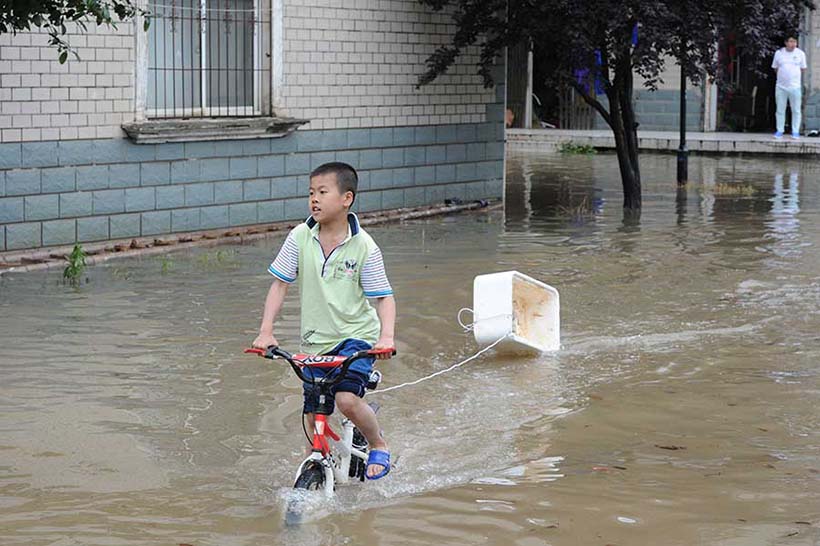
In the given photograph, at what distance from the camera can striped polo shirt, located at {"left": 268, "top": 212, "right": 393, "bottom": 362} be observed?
5.85m

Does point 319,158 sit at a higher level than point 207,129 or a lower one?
lower

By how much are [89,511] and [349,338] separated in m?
1.32

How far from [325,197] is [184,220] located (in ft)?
27.2

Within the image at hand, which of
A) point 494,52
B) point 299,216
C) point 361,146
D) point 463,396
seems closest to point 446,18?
point 494,52

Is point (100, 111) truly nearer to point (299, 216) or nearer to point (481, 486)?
point (299, 216)

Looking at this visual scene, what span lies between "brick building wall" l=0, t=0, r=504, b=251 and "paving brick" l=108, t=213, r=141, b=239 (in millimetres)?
11

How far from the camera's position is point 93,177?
1294 cm

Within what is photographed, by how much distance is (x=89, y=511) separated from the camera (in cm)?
581

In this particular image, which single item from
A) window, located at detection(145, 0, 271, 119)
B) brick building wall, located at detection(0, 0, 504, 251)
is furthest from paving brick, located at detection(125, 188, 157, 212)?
window, located at detection(145, 0, 271, 119)

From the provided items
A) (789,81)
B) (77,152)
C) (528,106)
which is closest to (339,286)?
(77,152)

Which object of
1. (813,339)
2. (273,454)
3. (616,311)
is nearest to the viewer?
(273,454)

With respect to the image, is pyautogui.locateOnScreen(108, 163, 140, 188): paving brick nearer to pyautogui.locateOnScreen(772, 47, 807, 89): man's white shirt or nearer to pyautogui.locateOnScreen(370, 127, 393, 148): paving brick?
pyautogui.locateOnScreen(370, 127, 393, 148): paving brick

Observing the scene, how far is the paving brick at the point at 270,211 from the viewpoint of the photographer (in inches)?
580

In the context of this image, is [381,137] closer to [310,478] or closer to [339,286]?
[339,286]
